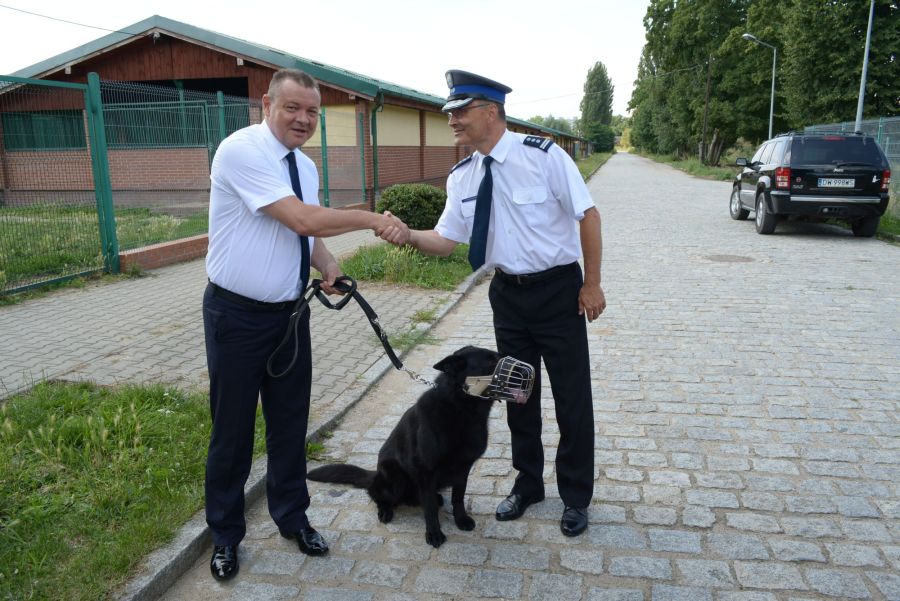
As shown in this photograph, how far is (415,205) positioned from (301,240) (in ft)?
27.9

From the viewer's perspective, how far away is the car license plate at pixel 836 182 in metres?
13.2

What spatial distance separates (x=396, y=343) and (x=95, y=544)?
12.8 feet

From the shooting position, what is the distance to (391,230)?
3334 mm

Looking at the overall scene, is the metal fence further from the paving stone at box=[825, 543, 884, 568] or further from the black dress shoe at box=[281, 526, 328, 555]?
the paving stone at box=[825, 543, 884, 568]

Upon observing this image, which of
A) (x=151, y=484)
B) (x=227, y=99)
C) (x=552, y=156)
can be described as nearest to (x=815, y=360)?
(x=552, y=156)

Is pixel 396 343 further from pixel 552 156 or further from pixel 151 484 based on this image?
pixel 552 156

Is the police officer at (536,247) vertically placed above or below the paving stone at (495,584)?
above

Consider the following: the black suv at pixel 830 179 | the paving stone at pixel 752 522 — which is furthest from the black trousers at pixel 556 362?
the black suv at pixel 830 179

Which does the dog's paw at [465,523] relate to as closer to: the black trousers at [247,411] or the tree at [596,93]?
the black trousers at [247,411]

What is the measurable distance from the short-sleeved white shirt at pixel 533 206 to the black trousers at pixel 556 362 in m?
0.12

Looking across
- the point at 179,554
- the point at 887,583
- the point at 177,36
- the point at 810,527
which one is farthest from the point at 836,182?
the point at 177,36

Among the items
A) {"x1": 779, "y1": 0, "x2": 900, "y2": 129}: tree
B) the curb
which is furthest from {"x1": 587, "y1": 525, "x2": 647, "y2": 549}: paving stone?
{"x1": 779, "y1": 0, "x2": 900, "y2": 129}: tree

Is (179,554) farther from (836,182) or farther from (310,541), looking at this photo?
(836,182)

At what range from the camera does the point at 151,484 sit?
3.65 meters
